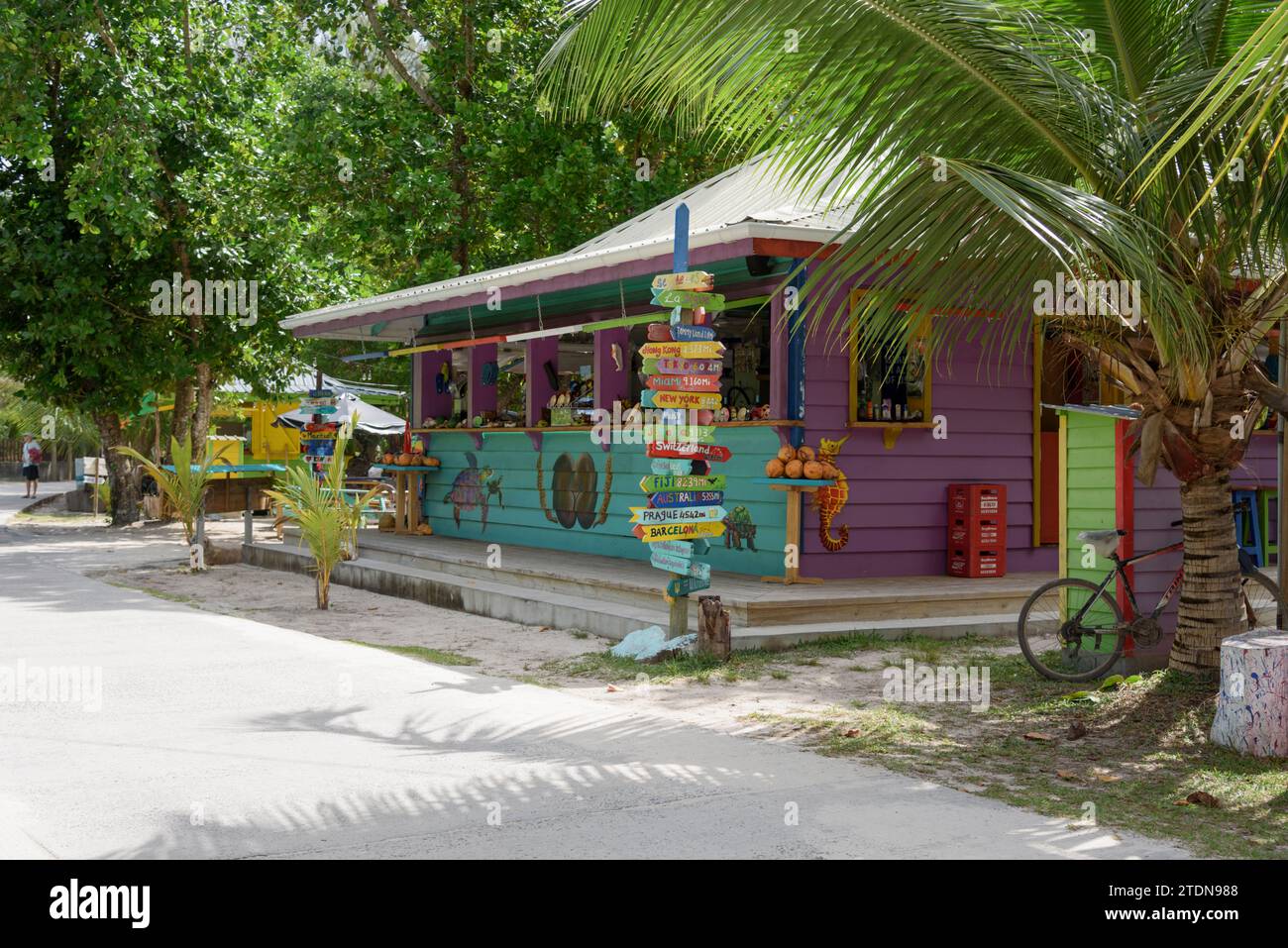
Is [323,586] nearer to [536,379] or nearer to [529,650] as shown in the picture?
[529,650]

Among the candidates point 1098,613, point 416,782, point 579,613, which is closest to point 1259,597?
point 1098,613

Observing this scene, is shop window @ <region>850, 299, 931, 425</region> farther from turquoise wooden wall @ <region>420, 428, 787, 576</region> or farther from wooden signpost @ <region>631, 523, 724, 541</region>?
wooden signpost @ <region>631, 523, 724, 541</region>

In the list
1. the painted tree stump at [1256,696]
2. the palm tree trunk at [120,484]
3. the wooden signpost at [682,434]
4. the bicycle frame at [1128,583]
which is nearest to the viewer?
the painted tree stump at [1256,696]

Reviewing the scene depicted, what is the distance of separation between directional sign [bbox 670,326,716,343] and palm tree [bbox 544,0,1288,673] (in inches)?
60.3

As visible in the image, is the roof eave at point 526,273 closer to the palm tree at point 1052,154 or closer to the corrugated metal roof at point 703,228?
the corrugated metal roof at point 703,228

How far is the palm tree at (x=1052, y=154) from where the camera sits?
243 inches

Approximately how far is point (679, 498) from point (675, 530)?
9.1 inches

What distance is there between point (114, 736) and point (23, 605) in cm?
569

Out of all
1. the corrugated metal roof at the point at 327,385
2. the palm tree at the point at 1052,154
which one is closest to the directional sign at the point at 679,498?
the palm tree at the point at 1052,154

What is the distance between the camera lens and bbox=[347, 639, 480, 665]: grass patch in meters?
8.70

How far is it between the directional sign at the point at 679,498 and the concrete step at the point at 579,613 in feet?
3.32

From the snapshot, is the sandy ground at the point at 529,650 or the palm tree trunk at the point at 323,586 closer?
the sandy ground at the point at 529,650
